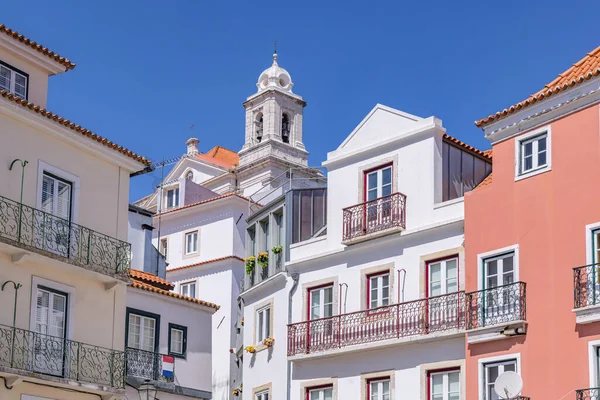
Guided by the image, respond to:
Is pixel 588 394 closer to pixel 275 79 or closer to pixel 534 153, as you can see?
pixel 534 153

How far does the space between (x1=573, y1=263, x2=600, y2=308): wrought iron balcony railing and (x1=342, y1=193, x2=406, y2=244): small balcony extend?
6.74 meters

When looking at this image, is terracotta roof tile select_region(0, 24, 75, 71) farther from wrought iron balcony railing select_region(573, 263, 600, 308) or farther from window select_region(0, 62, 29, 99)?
wrought iron balcony railing select_region(573, 263, 600, 308)

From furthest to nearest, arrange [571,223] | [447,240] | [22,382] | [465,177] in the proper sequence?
1. [465,177]
2. [447,240]
3. [571,223]
4. [22,382]

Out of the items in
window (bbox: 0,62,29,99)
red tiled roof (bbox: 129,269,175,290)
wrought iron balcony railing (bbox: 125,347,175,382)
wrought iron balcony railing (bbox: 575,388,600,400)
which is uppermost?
window (bbox: 0,62,29,99)

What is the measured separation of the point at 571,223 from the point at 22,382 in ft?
41.3

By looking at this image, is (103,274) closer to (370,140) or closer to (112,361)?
(112,361)

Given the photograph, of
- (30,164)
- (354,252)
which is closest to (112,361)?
(30,164)

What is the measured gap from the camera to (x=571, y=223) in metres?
27.0

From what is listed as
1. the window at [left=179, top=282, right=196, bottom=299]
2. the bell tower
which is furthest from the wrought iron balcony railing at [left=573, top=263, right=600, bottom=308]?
the bell tower

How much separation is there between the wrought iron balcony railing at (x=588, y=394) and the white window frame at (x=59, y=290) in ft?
36.9

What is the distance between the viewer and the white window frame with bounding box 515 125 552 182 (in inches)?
1101

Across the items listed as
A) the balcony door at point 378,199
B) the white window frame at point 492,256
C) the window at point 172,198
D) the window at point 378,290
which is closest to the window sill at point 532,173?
the white window frame at point 492,256

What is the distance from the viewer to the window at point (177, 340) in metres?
33.4

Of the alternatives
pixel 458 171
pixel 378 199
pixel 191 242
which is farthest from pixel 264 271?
pixel 191 242
